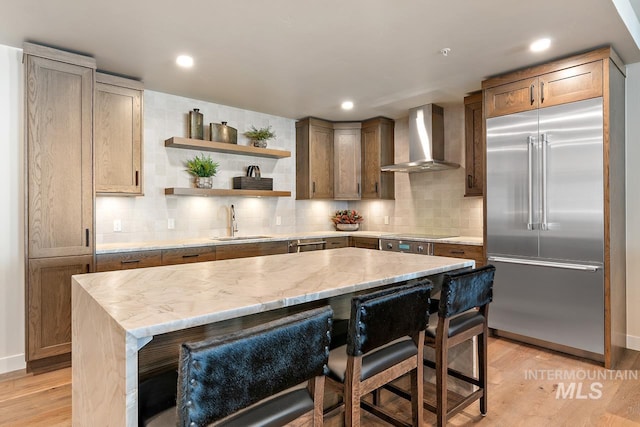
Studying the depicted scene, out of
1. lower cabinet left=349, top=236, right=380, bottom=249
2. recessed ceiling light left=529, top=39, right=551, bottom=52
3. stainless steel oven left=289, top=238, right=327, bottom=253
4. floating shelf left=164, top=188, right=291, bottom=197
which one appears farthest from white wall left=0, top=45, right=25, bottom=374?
recessed ceiling light left=529, top=39, right=551, bottom=52

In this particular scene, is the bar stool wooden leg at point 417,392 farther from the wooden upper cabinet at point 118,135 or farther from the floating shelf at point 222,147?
the floating shelf at point 222,147

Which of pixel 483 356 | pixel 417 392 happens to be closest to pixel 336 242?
pixel 483 356

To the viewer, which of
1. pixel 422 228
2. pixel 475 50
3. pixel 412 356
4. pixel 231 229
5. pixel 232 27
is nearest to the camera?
pixel 412 356

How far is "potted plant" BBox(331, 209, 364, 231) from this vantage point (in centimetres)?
542

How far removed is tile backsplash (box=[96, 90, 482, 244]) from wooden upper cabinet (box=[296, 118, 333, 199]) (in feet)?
0.40

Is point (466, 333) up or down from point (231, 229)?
down

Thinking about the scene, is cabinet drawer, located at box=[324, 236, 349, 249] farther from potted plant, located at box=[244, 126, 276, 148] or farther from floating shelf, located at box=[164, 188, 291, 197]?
potted plant, located at box=[244, 126, 276, 148]

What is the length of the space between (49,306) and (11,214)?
2.49ft

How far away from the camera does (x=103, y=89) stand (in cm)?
336

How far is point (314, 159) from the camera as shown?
16.7 feet

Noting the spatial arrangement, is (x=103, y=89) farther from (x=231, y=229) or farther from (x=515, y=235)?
(x=515, y=235)

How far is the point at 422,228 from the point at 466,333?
3053 mm

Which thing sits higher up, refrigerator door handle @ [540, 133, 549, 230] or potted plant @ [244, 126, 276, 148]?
potted plant @ [244, 126, 276, 148]

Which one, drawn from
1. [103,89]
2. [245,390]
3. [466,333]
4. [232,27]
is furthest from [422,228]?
[245,390]
